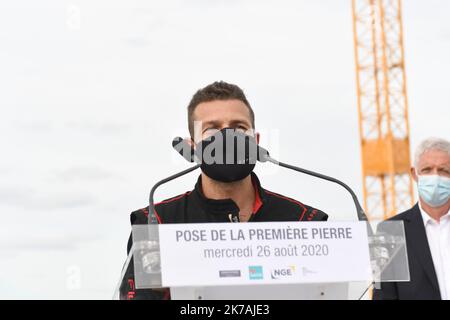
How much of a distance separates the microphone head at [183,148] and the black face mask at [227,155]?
0.09m

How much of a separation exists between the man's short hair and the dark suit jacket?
5.28 ft

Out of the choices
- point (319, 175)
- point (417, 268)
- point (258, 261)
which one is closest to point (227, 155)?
point (319, 175)

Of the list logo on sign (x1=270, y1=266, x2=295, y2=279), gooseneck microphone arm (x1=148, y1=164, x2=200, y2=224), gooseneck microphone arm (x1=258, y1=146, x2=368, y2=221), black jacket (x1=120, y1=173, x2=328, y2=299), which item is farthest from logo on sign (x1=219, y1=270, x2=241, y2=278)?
black jacket (x1=120, y1=173, x2=328, y2=299)

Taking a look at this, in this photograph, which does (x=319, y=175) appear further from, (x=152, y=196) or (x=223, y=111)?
(x=152, y=196)

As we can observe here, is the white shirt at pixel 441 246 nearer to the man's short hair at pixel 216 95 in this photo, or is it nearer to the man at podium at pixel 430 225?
the man at podium at pixel 430 225

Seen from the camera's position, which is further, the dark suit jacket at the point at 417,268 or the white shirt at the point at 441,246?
the white shirt at the point at 441,246

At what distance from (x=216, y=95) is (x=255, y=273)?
3.32ft

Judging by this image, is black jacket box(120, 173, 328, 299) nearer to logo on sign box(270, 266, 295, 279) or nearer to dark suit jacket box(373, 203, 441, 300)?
logo on sign box(270, 266, 295, 279)

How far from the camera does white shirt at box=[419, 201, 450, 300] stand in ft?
16.6

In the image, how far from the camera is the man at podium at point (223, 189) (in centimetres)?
348

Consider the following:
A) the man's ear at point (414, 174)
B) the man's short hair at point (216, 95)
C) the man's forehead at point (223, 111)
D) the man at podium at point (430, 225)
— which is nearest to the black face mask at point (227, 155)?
the man's forehead at point (223, 111)
